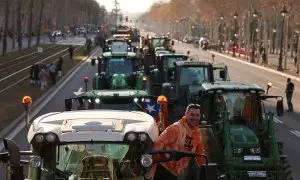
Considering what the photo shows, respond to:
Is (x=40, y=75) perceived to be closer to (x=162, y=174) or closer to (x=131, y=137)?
(x=162, y=174)

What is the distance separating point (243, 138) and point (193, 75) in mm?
11637

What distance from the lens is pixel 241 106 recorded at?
1423 centimetres

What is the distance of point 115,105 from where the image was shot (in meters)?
15.6

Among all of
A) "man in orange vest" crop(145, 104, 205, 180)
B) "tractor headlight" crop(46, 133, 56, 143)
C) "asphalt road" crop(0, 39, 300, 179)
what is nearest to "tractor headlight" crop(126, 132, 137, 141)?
"tractor headlight" crop(46, 133, 56, 143)

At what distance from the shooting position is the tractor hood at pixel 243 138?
13055mm

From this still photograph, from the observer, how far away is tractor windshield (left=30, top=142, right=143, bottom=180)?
22.4 ft

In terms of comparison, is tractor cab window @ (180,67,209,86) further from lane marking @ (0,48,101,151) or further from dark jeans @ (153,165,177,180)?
dark jeans @ (153,165,177,180)

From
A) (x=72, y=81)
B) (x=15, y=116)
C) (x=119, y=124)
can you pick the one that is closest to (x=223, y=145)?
(x=119, y=124)

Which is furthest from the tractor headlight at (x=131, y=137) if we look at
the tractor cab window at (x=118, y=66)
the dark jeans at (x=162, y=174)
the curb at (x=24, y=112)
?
the tractor cab window at (x=118, y=66)

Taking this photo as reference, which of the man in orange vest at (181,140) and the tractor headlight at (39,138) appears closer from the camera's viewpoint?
the tractor headlight at (39,138)

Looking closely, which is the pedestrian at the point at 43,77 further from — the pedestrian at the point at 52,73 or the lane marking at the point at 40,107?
the pedestrian at the point at 52,73

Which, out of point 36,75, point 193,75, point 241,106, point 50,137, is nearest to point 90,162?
point 50,137

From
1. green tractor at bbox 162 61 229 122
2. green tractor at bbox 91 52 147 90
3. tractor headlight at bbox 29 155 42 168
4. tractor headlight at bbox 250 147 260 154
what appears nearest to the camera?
tractor headlight at bbox 29 155 42 168

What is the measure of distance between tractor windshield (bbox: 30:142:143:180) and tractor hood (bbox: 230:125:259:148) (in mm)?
6257
